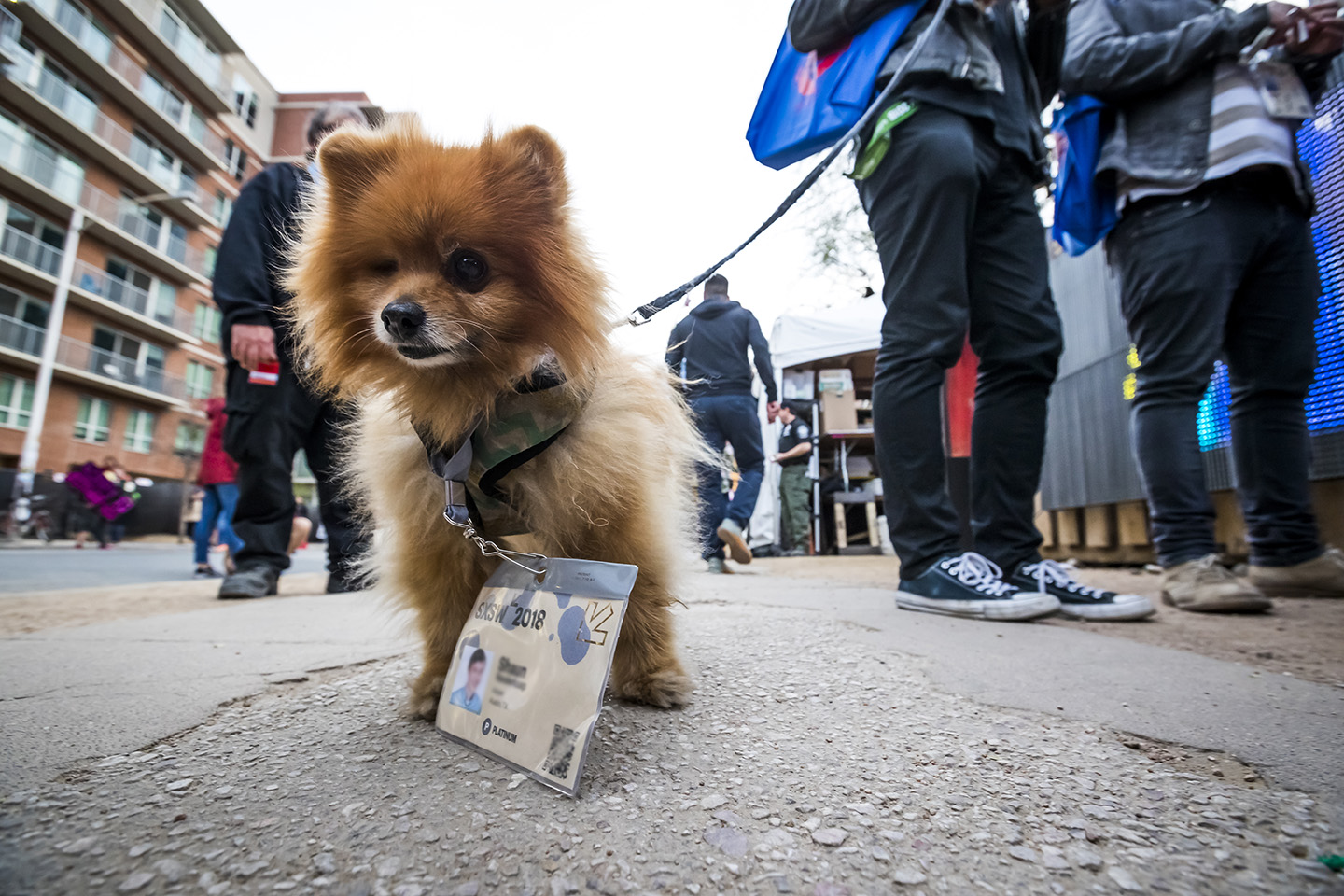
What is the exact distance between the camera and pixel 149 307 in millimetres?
20875

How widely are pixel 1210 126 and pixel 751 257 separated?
2.07 metres

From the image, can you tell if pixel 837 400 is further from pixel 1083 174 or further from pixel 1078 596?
pixel 1078 596

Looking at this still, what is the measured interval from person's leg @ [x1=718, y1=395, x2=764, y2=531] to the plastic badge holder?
9.28 feet

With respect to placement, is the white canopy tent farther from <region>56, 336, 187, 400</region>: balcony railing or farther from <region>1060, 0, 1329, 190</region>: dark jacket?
<region>56, 336, 187, 400</region>: balcony railing

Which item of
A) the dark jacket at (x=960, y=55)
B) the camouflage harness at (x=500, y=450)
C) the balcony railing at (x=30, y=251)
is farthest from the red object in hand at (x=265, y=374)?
the balcony railing at (x=30, y=251)

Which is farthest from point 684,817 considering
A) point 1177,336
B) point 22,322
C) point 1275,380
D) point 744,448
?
point 22,322

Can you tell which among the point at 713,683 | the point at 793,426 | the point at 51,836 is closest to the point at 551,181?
the point at 713,683

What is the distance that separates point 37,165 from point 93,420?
23569 mm

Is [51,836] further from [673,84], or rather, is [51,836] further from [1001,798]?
[673,84]

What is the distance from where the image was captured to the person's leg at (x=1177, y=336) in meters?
2.49

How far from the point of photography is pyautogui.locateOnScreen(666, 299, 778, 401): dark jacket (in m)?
2.19

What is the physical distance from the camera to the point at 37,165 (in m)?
Answer: 2.95

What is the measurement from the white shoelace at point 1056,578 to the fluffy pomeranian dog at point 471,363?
1.67 meters

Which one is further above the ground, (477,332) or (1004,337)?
(1004,337)
